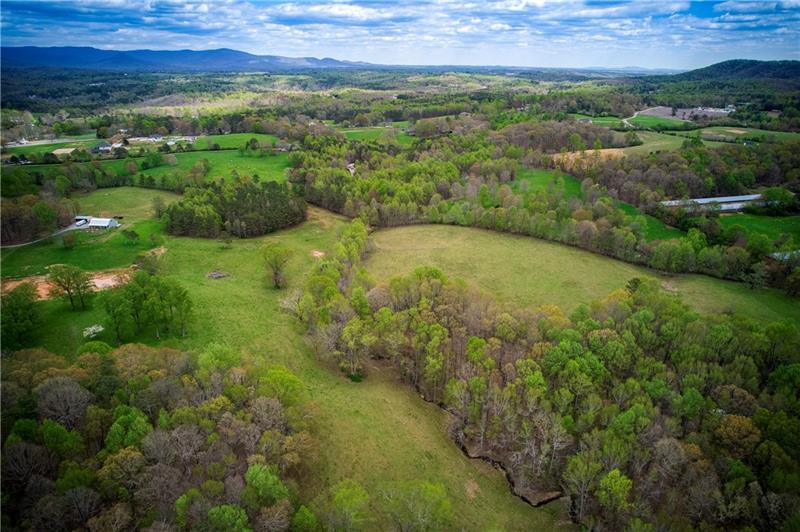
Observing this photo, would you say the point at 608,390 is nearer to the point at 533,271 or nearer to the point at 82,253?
the point at 533,271

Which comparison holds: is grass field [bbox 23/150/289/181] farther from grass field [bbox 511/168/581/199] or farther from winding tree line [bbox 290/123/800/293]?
grass field [bbox 511/168/581/199]

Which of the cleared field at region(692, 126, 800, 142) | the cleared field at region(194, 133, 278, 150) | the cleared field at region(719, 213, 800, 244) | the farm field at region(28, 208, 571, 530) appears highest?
the cleared field at region(692, 126, 800, 142)

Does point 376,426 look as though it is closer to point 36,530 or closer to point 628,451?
point 628,451

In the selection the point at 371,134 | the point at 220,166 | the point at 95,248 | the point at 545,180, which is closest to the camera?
the point at 95,248

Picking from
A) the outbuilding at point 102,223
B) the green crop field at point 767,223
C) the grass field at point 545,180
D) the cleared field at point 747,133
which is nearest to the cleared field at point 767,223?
the green crop field at point 767,223

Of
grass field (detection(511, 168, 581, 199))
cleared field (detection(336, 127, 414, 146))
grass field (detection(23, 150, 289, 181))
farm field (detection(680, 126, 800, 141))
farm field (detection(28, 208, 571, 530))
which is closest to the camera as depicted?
farm field (detection(28, 208, 571, 530))

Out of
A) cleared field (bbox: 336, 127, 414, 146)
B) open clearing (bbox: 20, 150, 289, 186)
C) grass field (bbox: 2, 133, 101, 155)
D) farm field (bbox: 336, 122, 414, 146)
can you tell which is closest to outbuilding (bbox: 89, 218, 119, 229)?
open clearing (bbox: 20, 150, 289, 186)

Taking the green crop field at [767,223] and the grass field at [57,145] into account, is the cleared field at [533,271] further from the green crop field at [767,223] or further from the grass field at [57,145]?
the grass field at [57,145]

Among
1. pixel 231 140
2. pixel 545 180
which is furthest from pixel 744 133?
pixel 231 140
